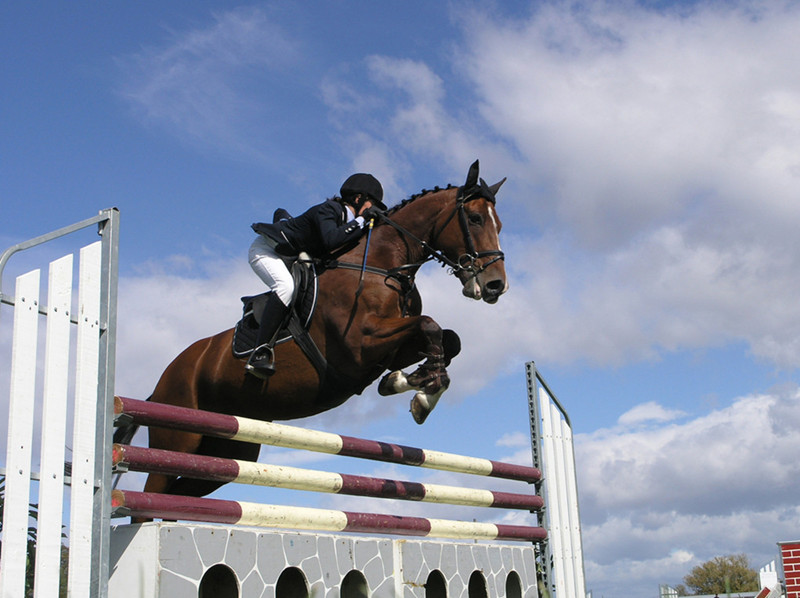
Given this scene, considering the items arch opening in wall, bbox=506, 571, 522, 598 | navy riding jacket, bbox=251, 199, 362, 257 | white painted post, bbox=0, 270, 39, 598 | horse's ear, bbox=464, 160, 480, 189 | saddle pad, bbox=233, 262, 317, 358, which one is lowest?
arch opening in wall, bbox=506, 571, 522, 598

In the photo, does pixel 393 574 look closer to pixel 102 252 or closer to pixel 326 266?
pixel 326 266

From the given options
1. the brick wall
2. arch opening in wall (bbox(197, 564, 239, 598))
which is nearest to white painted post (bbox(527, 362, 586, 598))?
arch opening in wall (bbox(197, 564, 239, 598))

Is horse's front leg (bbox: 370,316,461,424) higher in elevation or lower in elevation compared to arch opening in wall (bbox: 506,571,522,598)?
higher

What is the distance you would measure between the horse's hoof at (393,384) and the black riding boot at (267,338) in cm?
63

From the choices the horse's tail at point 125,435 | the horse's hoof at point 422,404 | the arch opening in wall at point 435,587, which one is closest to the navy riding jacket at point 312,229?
the horse's hoof at point 422,404

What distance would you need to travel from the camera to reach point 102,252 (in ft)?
13.3

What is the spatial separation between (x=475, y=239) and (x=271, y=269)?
1.23 metres

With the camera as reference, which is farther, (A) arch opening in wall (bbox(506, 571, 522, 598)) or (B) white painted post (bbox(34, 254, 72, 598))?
(A) arch opening in wall (bbox(506, 571, 522, 598))

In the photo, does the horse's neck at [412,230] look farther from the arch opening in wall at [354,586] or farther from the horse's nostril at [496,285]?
the arch opening in wall at [354,586]

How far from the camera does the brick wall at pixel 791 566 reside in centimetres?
1473

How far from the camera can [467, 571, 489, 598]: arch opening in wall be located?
19.0ft

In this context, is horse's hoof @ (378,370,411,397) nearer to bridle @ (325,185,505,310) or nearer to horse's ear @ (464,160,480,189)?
bridle @ (325,185,505,310)

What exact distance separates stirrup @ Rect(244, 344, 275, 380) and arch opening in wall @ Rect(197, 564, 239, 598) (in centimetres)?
118

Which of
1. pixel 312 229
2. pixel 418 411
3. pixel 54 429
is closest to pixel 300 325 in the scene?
pixel 312 229
